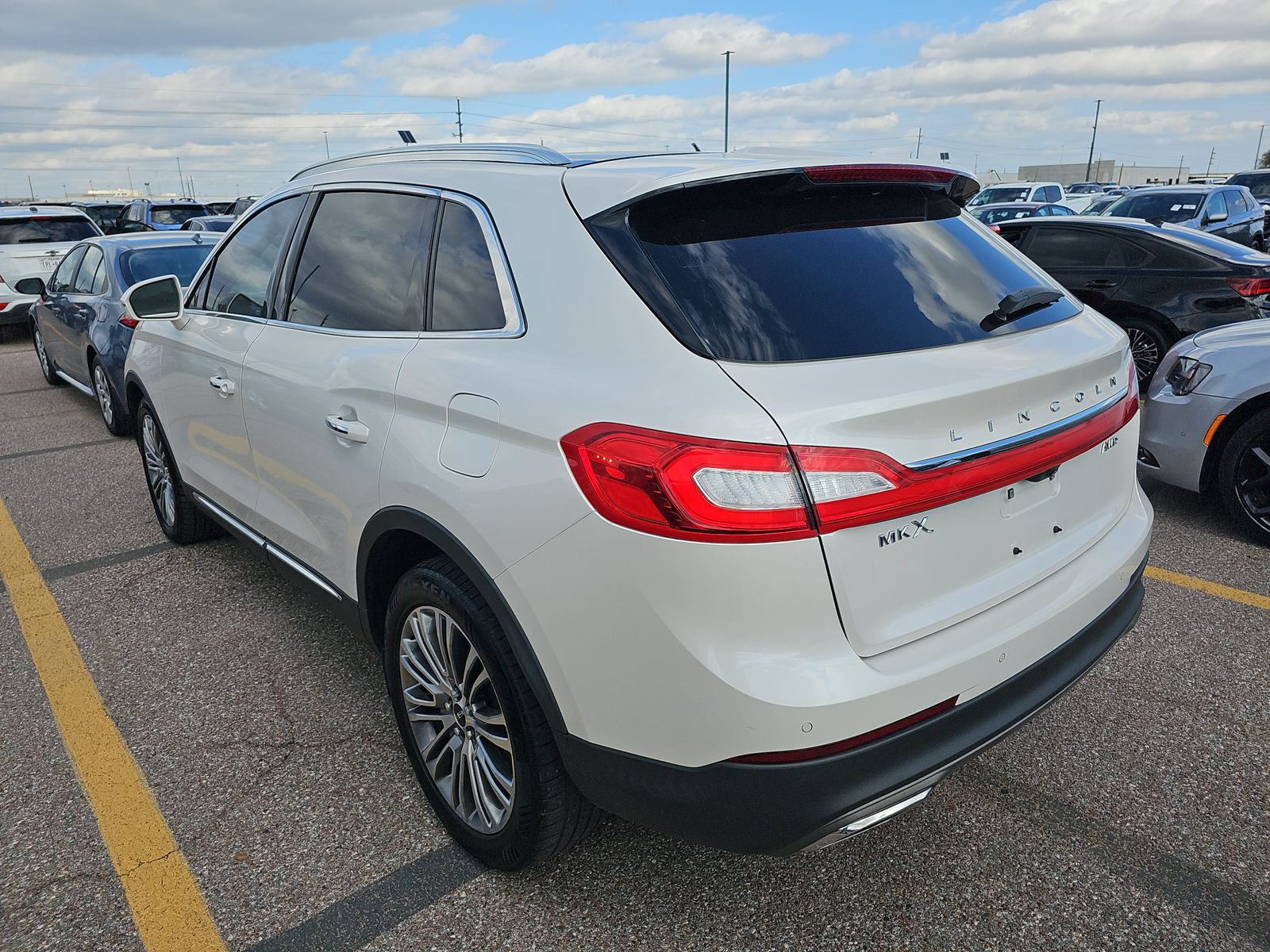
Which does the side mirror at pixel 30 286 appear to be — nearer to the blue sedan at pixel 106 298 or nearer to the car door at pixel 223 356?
the blue sedan at pixel 106 298

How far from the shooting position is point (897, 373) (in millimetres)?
1873

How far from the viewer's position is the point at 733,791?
1.79 m

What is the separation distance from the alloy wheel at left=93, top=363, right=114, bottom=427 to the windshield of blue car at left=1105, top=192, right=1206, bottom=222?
15.6 m

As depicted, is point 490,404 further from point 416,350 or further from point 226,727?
point 226,727

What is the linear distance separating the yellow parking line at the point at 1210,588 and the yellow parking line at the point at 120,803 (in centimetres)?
395

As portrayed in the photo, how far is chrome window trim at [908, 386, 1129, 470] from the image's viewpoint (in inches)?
70.9

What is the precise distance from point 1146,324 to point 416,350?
23.7 ft

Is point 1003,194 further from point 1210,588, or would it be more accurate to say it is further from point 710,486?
point 710,486

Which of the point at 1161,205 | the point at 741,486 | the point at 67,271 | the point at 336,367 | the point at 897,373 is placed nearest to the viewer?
the point at 741,486

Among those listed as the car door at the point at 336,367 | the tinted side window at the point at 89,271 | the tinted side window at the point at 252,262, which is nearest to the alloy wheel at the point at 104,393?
the tinted side window at the point at 89,271

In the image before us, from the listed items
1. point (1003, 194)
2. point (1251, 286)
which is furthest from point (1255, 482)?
point (1003, 194)

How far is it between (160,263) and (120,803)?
594cm

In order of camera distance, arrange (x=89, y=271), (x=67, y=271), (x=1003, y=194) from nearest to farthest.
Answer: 1. (x=89, y=271)
2. (x=67, y=271)
3. (x=1003, y=194)

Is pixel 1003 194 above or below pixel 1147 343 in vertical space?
above
